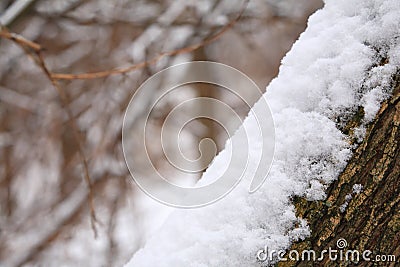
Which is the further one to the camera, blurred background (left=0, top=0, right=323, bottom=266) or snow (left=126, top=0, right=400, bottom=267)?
blurred background (left=0, top=0, right=323, bottom=266)

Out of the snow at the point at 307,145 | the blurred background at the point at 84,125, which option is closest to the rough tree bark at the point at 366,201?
the snow at the point at 307,145

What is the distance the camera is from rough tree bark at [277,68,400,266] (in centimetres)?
48

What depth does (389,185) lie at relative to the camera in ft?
1.61

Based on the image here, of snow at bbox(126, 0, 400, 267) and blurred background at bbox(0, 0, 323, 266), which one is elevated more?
snow at bbox(126, 0, 400, 267)

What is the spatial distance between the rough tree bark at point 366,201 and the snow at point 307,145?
10mm

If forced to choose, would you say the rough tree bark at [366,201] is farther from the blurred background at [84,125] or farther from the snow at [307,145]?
the blurred background at [84,125]

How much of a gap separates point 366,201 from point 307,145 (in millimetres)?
86

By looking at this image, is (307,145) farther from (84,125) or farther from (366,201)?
(84,125)

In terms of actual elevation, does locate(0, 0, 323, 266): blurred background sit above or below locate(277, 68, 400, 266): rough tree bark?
below

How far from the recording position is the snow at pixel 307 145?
475 mm

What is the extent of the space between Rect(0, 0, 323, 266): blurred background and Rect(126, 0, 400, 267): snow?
1.64 metres

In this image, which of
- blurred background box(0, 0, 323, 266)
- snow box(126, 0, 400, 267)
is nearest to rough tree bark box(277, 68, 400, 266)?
snow box(126, 0, 400, 267)

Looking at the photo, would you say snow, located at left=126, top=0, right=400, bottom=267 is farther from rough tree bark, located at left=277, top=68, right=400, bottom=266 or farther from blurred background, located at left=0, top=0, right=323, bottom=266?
blurred background, located at left=0, top=0, right=323, bottom=266

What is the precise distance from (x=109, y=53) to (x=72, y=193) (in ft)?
2.24
